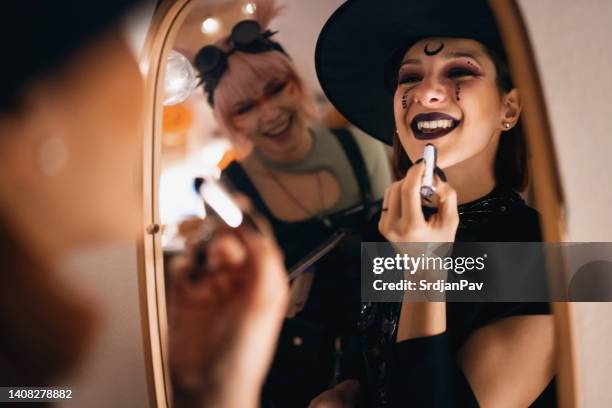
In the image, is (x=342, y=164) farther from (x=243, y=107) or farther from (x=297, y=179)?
(x=243, y=107)

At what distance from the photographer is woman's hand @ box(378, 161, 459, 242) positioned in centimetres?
93

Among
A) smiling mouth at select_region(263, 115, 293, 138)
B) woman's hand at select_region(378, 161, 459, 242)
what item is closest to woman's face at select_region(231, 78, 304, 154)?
smiling mouth at select_region(263, 115, 293, 138)

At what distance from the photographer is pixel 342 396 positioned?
38.8 inches

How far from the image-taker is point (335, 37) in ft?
3.30

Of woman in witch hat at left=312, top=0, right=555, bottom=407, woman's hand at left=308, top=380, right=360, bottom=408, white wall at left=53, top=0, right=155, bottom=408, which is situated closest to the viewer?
woman in witch hat at left=312, top=0, right=555, bottom=407

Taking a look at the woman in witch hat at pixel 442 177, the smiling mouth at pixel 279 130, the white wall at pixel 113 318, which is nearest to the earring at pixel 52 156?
the white wall at pixel 113 318

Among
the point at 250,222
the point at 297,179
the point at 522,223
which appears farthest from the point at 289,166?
the point at 522,223

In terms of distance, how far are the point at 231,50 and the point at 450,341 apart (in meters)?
0.68

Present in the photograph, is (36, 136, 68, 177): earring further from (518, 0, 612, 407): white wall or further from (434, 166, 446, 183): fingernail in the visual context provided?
(518, 0, 612, 407): white wall

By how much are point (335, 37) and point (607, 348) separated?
2.35ft

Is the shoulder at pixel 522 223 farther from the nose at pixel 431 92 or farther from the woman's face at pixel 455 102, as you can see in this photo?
the nose at pixel 431 92

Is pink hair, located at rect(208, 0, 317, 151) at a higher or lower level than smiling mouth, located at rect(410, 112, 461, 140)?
higher

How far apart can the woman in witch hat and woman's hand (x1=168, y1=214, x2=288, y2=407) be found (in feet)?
0.50

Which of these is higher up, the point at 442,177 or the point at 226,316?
the point at 442,177
